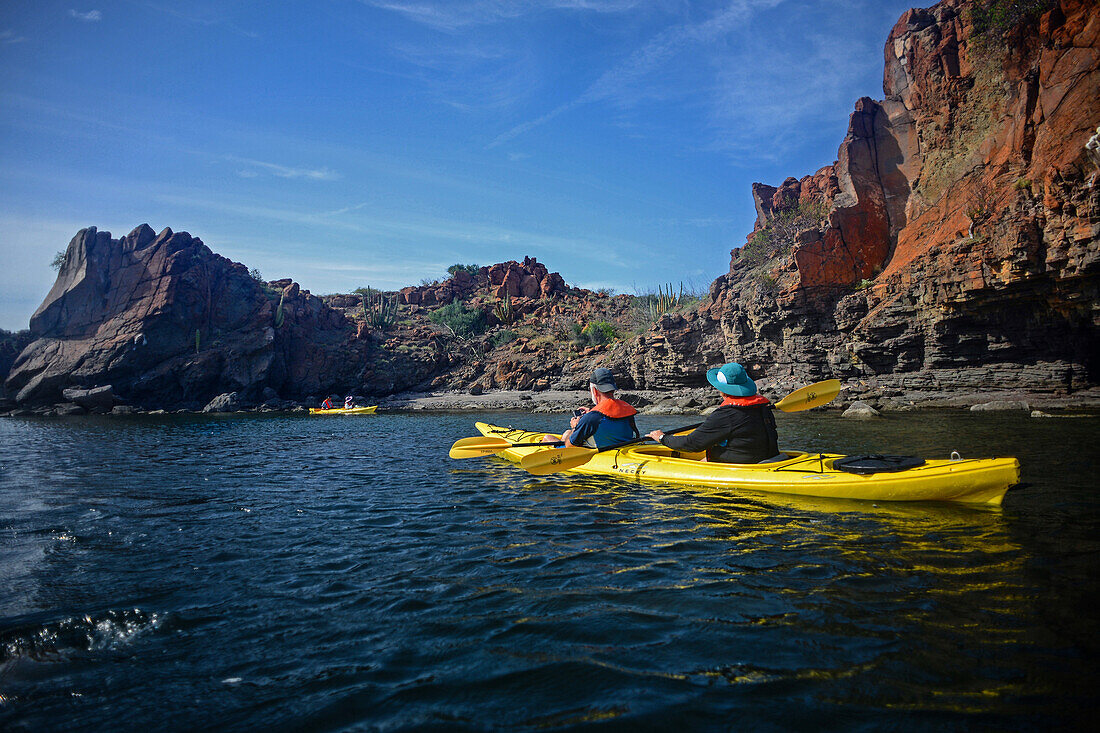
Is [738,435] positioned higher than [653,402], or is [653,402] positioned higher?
[738,435]

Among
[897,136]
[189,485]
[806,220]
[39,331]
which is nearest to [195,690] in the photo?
[189,485]

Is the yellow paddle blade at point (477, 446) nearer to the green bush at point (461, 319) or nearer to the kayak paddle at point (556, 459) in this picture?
the kayak paddle at point (556, 459)

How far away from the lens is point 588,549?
4172mm

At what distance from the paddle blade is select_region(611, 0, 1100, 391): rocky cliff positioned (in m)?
14.5

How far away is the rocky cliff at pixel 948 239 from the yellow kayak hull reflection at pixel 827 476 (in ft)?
41.3

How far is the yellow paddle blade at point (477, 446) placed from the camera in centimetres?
897

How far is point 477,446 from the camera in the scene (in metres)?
9.06

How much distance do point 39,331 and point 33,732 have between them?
46.1 m

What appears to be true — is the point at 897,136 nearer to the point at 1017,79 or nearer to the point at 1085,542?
the point at 1017,79

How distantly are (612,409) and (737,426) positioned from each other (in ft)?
6.34

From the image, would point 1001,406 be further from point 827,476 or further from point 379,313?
point 379,313

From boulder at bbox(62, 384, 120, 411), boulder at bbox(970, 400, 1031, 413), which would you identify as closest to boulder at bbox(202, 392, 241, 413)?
boulder at bbox(62, 384, 120, 411)

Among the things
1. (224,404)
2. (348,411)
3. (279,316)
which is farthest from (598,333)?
(224,404)

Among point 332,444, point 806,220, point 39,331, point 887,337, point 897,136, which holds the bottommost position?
point 332,444
